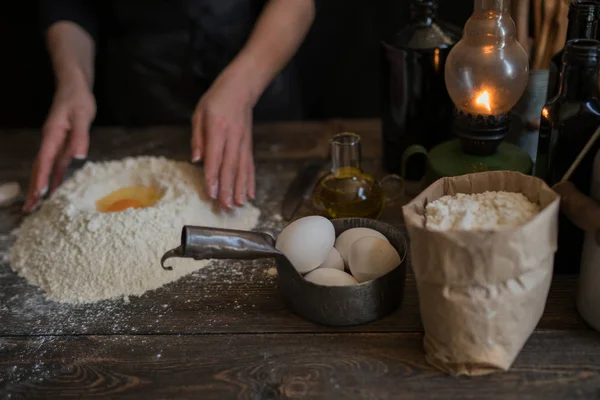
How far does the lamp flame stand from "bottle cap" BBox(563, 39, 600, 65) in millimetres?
194

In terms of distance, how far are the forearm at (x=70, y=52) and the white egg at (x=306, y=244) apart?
2.44ft

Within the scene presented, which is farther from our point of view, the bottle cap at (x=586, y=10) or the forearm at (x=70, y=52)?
the forearm at (x=70, y=52)

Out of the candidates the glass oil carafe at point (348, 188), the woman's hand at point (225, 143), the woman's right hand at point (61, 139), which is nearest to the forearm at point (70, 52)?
the woman's right hand at point (61, 139)

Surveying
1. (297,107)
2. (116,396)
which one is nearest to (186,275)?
(116,396)

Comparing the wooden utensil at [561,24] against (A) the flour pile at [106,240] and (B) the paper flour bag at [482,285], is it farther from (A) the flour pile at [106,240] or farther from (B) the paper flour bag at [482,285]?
(A) the flour pile at [106,240]

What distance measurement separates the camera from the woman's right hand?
1.27 m

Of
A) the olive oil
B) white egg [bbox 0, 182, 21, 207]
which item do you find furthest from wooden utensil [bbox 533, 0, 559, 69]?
white egg [bbox 0, 182, 21, 207]

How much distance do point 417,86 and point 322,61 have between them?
3.14ft

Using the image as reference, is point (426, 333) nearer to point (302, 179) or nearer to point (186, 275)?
point (186, 275)

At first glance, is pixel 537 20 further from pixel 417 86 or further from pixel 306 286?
pixel 306 286

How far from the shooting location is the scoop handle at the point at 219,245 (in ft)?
2.72

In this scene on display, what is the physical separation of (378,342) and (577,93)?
0.44 meters

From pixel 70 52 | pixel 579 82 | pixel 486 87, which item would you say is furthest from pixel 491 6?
pixel 70 52

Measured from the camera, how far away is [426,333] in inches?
32.4
